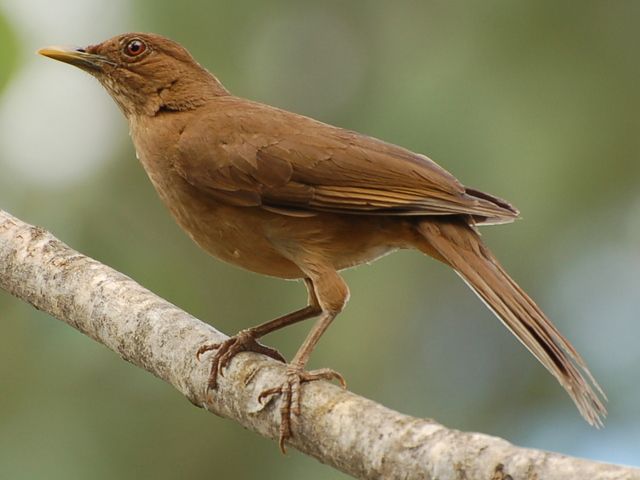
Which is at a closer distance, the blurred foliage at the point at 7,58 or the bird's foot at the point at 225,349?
the bird's foot at the point at 225,349

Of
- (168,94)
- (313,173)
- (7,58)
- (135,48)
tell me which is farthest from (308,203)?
(7,58)

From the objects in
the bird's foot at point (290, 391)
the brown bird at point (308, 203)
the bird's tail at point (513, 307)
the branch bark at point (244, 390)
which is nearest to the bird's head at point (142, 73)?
the brown bird at point (308, 203)

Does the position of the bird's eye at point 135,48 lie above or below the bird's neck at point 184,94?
above

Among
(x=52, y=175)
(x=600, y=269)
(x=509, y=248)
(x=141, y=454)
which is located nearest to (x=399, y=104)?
(x=509, y=248)

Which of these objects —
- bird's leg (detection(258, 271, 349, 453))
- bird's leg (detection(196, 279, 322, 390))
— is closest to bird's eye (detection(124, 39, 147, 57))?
bird's leg (detection(196, 279, 322, 390))

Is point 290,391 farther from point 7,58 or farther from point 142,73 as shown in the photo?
point 7,58

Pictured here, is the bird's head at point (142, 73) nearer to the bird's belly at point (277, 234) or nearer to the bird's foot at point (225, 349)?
the bird's belly at point (277, 234)
